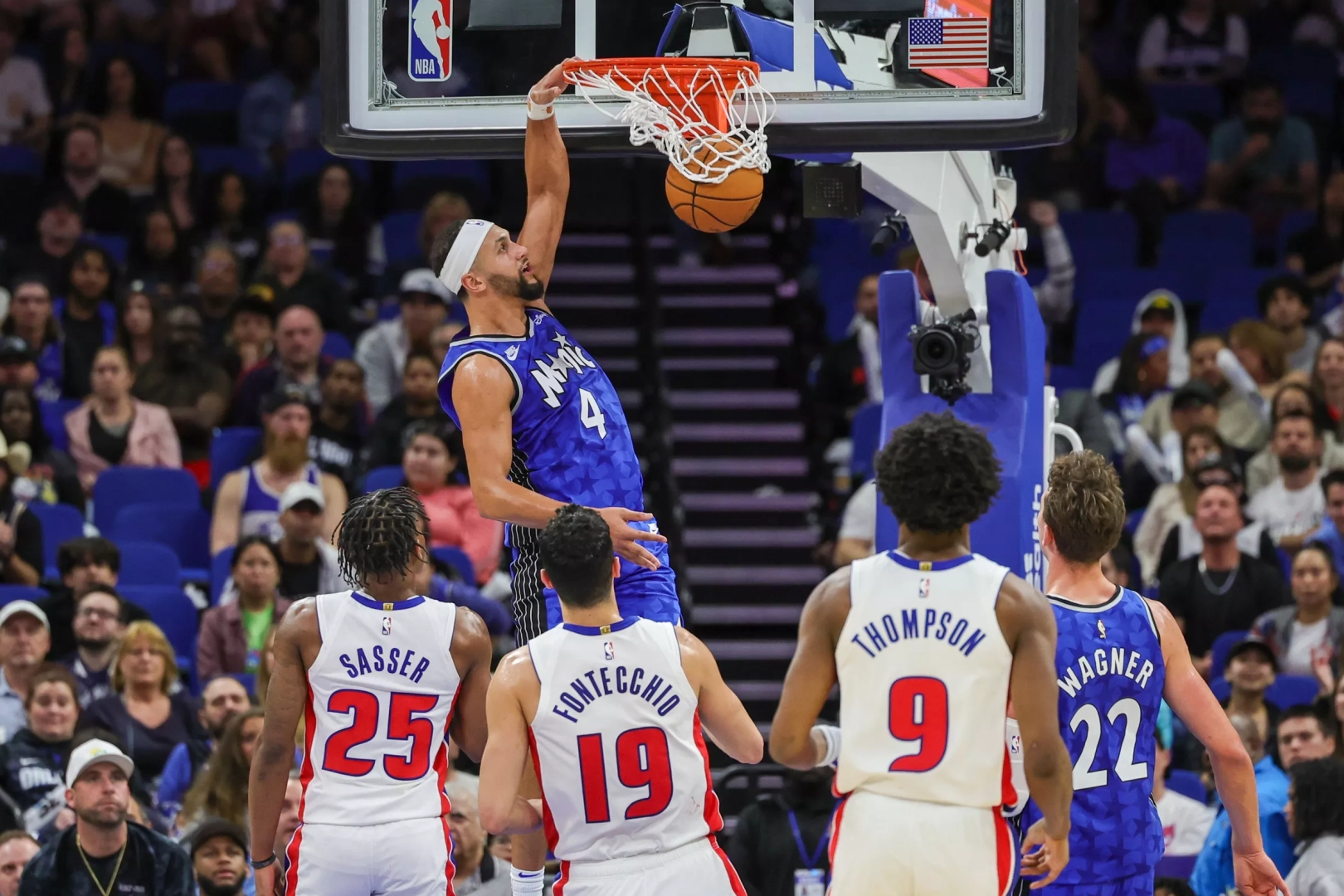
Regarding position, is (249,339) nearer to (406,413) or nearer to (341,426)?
(341,426)

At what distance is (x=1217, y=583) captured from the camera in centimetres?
1045

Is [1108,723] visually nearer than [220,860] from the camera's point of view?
Yes

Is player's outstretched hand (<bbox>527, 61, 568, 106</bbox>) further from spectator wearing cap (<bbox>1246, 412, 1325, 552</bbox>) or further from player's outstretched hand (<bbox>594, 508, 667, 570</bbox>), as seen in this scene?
spectator wearing cap (<bbox>1246, 412, 1325, 552</bbox>)

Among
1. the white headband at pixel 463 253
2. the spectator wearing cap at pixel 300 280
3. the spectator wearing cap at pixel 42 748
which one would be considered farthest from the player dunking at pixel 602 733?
the spectator wearing cap at pixel 300 280

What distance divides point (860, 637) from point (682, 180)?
206cm

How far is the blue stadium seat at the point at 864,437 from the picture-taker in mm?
11781

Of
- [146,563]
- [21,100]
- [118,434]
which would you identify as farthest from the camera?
[21,100]

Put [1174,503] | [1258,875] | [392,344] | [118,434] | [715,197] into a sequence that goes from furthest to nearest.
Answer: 1. [392,344]
2. [118,434]
3. [1174,503]
4. [715,197]
5. [1258,875]

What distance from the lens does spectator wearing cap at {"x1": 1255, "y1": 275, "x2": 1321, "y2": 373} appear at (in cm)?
1264

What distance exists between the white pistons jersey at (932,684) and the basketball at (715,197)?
1862mm

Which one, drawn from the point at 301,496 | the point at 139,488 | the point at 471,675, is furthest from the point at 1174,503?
the point at 471,675

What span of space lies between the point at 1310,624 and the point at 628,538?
5.21 m

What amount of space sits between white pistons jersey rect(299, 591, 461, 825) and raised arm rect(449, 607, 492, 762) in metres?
0.03

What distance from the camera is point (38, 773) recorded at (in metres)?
8.94
